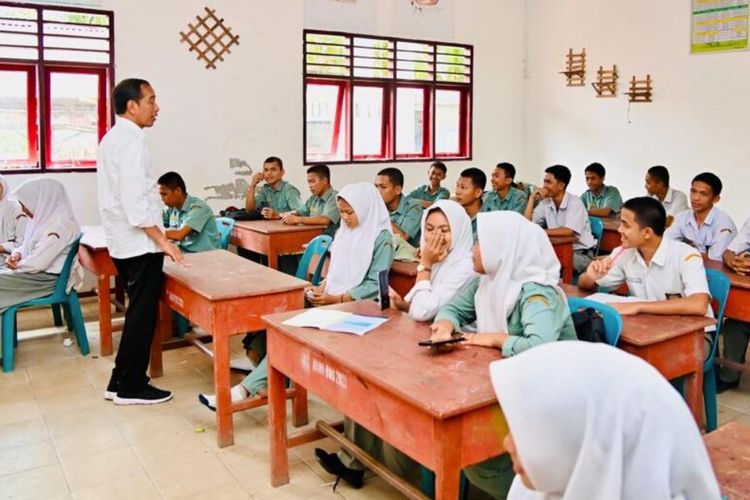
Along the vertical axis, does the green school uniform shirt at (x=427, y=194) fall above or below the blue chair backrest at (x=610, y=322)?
above

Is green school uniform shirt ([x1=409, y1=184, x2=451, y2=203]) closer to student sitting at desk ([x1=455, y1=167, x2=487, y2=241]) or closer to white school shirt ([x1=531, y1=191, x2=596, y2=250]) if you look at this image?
white school shirt ([x1=531, y1=191, x2=596, y2=250])

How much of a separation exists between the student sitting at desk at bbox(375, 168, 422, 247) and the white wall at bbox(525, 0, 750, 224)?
3.02 metres

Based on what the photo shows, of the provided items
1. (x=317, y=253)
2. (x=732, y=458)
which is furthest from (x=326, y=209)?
(x=732, y=458)

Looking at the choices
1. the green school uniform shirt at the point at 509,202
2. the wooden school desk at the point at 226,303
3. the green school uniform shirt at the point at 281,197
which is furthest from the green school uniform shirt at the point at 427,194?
the wooden school desk at the point at 226,303

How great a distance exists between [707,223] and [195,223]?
3170 millimetres

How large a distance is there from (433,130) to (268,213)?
Answer: 2722 millimetres

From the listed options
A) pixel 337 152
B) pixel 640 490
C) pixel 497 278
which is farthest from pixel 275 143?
pixel 640 490

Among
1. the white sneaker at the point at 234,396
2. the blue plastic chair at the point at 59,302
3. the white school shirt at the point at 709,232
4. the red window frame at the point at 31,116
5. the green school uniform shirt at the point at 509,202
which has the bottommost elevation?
the white sneaker at the point at 234,396

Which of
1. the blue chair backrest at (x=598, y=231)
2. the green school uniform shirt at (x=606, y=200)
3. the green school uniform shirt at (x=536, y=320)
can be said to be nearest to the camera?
the green school uniform shirt at (x=536, y=320)

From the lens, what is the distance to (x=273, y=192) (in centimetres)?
602

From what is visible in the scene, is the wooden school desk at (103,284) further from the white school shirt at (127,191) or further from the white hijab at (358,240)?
the white hijab at (358,240)

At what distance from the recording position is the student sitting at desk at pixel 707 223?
4059 mm

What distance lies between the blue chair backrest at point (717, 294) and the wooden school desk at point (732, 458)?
149 centimetres

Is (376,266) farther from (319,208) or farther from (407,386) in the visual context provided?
(319,208)
